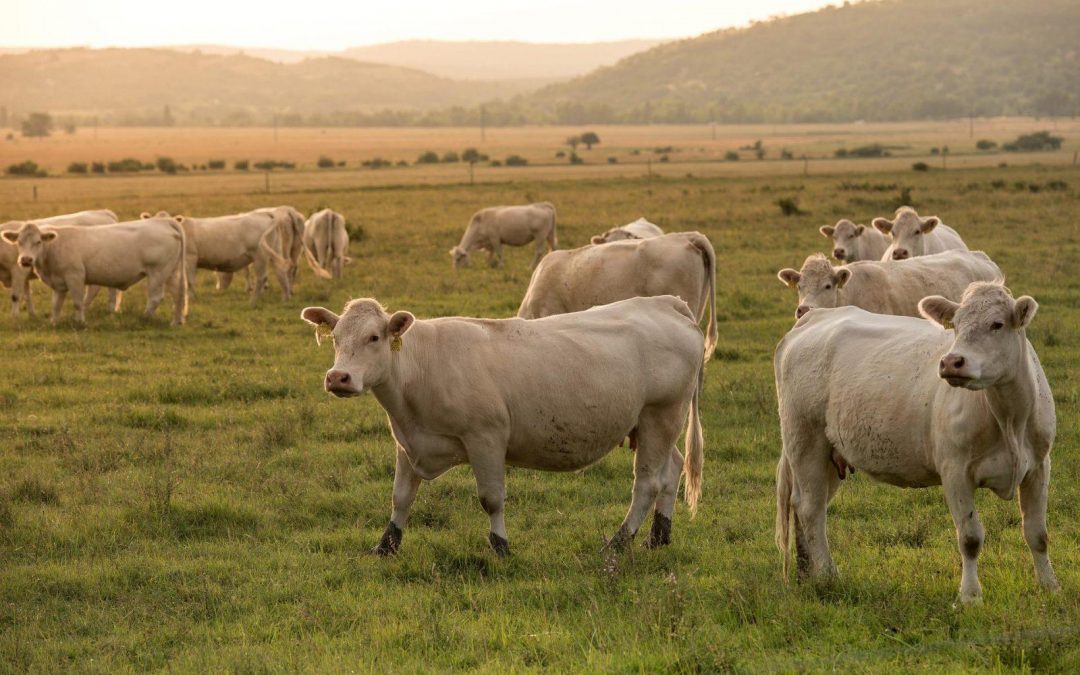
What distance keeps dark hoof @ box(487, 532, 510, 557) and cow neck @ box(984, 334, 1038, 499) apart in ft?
10.9

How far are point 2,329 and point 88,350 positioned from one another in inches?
106

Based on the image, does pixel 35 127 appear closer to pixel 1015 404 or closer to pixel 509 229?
pixel 509 229

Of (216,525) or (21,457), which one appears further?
(21,457)

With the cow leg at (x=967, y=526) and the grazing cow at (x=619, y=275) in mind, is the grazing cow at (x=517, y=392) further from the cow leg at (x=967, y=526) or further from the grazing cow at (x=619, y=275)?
the grazing cow at (x=619, y=275)

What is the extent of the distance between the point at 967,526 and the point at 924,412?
2.20 ft

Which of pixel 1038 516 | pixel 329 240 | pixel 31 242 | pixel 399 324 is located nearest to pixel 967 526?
pixel 1038 516

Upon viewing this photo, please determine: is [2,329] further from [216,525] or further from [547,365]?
[547,365]

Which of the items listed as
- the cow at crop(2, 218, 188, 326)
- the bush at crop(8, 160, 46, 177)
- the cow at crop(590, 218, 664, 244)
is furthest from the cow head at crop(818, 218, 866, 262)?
the bush at crop(8, 160, 46, 177)

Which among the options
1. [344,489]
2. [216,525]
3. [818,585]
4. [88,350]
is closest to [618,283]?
[344,489]

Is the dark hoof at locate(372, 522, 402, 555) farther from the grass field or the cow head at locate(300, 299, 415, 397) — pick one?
the cow head at locate(300, 299, 415, 397)

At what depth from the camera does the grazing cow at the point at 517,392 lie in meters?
7.73

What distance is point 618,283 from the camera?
1323cm

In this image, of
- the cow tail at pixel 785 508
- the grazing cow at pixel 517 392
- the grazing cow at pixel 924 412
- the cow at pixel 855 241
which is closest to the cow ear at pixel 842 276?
the grazing cow at pixel 517 392

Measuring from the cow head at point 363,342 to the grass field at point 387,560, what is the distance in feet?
4.22
